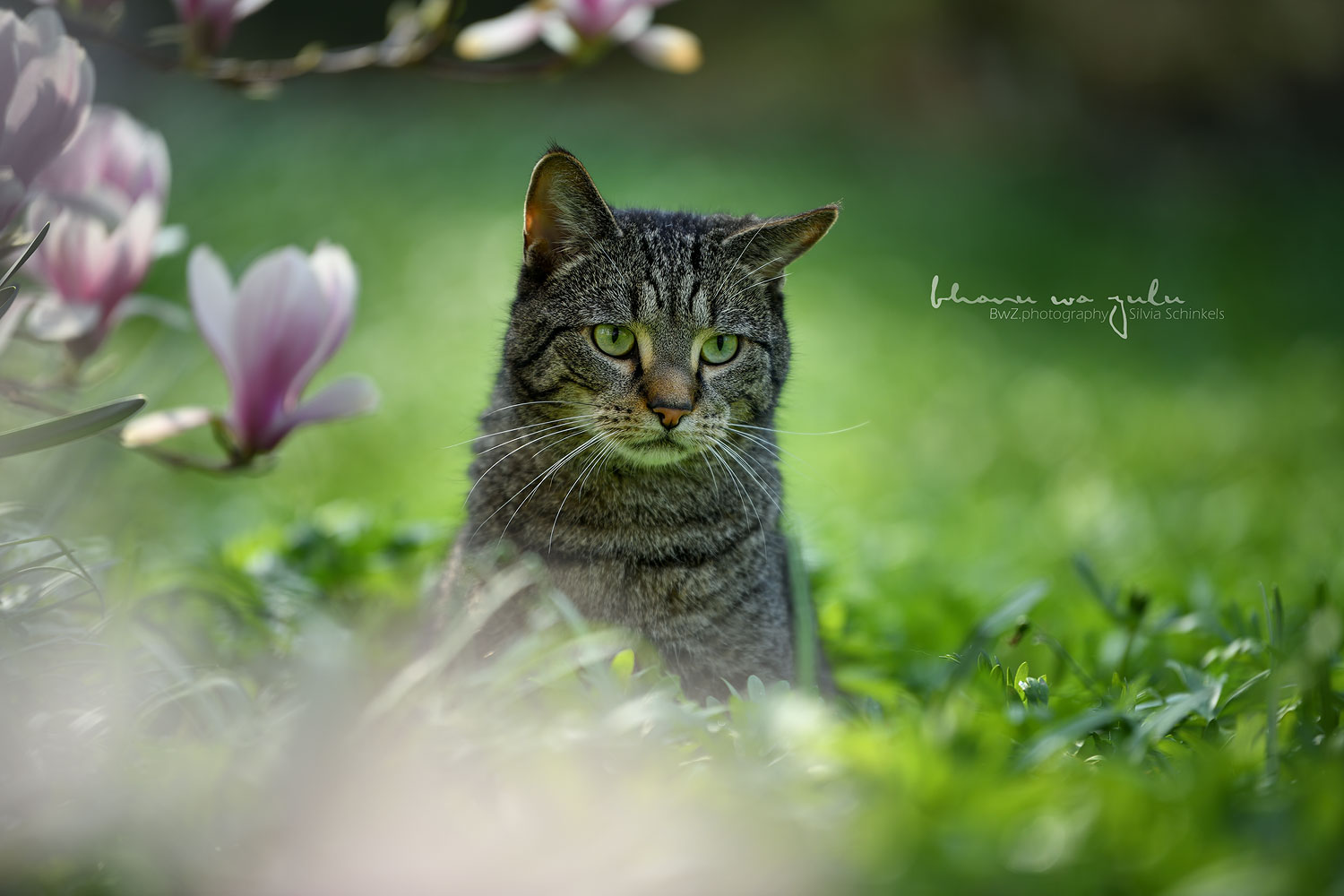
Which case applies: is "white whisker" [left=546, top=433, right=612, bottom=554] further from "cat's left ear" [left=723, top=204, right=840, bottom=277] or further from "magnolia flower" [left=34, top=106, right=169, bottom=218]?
"magnolia flower" [left=34, top=106, right=169, bottom=218]

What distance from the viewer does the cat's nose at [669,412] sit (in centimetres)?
131

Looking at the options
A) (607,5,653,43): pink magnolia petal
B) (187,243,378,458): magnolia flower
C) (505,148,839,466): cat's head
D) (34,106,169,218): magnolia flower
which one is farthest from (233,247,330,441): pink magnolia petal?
(607,5,653,43): pink magnolia petal

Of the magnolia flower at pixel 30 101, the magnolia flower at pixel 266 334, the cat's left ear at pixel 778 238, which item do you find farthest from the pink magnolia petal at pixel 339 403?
the cat's left ear at pixel 778 238

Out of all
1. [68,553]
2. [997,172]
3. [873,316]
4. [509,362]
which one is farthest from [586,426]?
[997,172]

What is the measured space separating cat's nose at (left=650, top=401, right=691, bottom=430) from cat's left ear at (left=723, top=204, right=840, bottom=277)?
27cm

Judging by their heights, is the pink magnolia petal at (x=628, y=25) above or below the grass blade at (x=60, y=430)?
above

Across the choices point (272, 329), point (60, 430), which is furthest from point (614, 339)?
point (60, 430)

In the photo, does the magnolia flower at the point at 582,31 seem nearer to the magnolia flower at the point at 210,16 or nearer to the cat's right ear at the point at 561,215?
the cat's right ear at the point at 561,215

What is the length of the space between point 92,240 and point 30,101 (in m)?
0.25

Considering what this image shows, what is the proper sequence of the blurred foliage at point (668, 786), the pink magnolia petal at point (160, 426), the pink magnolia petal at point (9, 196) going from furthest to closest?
the pink magnolia petal at point (160, 426) → the pink magnolia petal at point (9, 196) → the blurred foliage at point (668, 786)

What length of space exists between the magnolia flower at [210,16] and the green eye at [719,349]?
2.19ft

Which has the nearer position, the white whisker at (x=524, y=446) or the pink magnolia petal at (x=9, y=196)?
the pink magnolia petal at (x=9, y=196)

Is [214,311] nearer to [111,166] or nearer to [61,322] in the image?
[61,322]

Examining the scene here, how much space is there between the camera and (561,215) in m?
1.41
